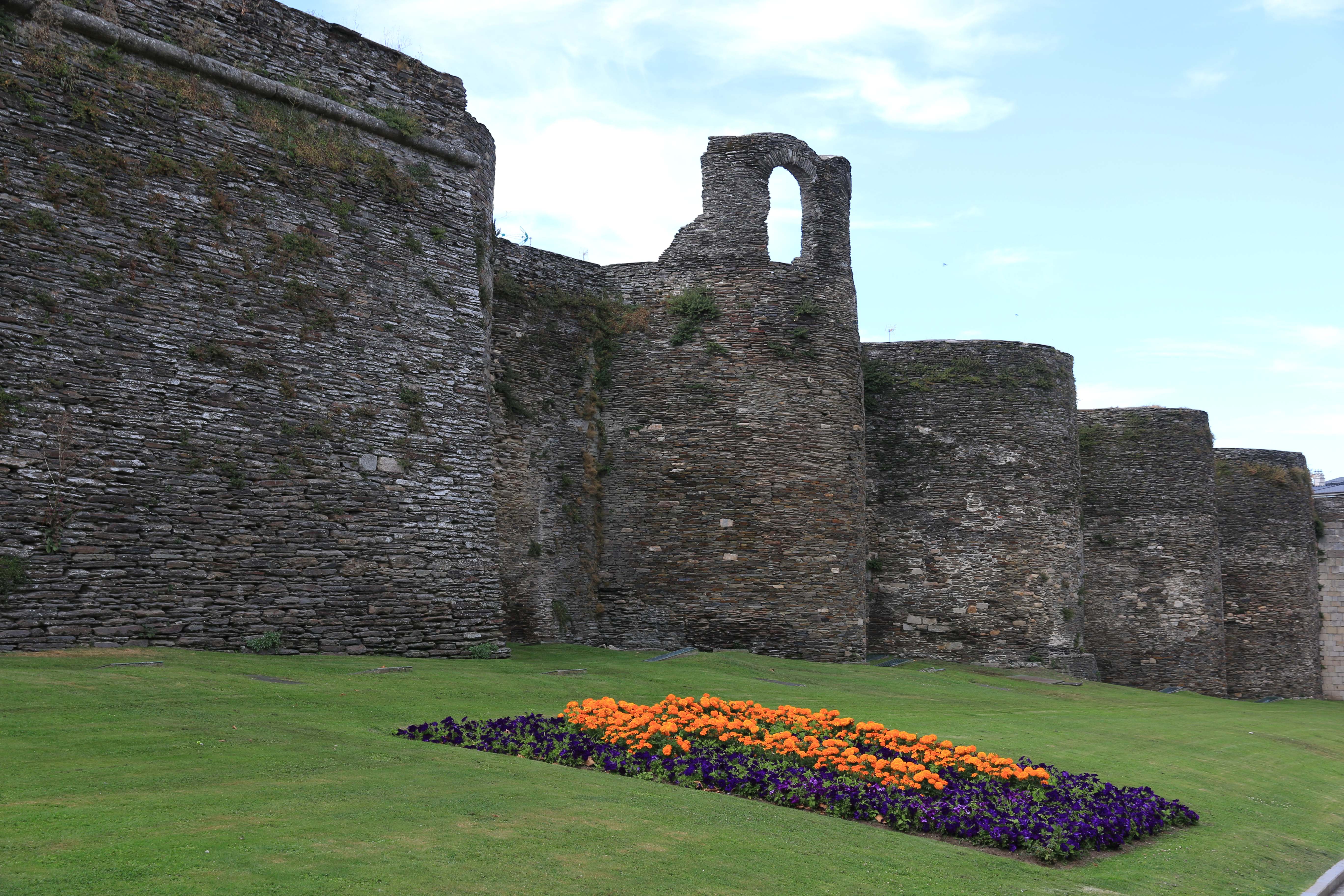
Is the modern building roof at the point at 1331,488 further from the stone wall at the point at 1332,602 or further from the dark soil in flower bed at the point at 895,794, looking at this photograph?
the dark soil in flower bed at the point at 895,794

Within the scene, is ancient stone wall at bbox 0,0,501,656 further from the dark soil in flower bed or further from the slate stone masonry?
the dark soil in flower bed

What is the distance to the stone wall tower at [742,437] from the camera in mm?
22688

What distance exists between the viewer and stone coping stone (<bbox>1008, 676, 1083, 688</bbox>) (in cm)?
2389

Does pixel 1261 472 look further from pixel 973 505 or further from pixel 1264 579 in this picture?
pixel 973 505

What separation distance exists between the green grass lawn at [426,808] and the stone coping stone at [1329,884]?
16 cm

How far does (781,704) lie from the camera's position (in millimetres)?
15273

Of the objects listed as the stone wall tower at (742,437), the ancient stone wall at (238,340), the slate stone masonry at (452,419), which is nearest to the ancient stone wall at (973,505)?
the slate stone masonry at (452,419)

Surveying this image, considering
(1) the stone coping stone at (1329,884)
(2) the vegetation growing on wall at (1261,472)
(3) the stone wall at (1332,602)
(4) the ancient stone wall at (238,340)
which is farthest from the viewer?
(3) the stone wall at (1332,602)

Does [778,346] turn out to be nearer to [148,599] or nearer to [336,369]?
[336,369]

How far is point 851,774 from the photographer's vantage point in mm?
9992

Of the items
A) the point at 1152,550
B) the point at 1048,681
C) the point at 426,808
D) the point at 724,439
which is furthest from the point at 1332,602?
the point at 426,808

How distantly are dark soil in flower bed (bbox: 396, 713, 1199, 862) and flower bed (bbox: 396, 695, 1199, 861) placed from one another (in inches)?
0.5

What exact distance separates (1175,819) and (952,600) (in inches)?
660

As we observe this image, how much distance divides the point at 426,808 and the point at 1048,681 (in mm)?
19919
